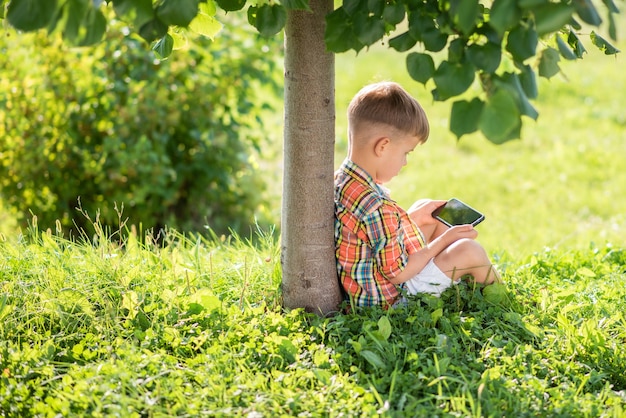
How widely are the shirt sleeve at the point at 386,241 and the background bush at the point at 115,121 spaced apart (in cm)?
241

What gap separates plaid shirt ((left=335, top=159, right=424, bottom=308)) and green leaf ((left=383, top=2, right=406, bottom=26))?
29.9 inches

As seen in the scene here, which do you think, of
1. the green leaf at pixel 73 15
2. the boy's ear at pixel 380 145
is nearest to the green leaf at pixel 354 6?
the boy's ear at pixel 380 145

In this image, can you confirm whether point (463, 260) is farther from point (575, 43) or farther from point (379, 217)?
point (575, 43)

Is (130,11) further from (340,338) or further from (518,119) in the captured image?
(340,338)

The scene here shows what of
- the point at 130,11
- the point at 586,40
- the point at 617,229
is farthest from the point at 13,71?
the point at 586,40

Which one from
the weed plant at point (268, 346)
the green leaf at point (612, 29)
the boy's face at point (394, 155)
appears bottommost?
the weed plant at point (268, 346)

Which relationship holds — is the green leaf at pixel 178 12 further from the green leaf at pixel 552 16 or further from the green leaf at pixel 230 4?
the green leaf at pixel 552 16

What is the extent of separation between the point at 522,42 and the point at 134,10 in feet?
3.55

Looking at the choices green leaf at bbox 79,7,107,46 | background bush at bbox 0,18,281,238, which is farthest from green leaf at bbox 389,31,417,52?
background bush at bbox 0,18,281,238

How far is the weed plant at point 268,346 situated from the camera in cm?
227

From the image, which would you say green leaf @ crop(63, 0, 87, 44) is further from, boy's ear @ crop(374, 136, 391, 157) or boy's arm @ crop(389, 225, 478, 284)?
boy's arm @ crop(389, 225, 478, 284)

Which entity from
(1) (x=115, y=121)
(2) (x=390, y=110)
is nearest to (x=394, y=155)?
(2) (x=390, y=110)

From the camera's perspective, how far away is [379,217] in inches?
112

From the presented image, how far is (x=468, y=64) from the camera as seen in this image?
2.06 meters
